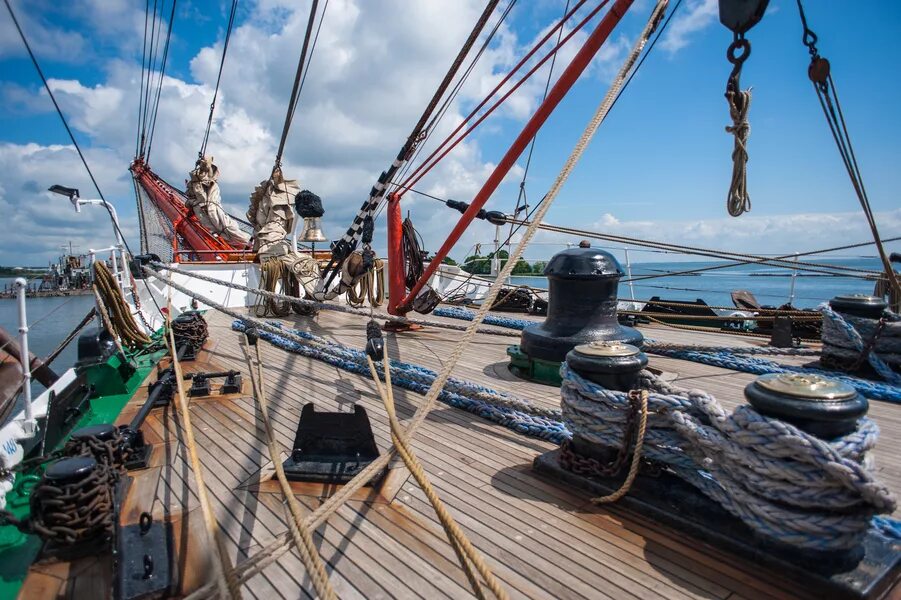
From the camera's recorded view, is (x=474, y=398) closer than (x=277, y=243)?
Yes

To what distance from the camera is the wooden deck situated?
1598mm

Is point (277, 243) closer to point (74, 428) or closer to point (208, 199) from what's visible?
point (74, 428)

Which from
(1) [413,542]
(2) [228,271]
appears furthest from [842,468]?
(2) [228,271]

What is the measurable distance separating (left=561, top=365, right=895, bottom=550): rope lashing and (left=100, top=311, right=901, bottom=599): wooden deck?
0.67 ft

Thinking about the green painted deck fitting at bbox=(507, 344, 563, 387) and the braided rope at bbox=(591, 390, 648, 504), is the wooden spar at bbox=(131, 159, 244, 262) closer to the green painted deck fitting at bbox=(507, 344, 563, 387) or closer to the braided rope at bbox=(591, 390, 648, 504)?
the green painted deck fitting at bbox=(507, 344, 563, 387)

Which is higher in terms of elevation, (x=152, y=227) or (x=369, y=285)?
(x=152, y=227)

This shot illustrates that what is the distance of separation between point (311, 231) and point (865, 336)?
749cm

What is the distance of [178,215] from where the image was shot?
643 inches

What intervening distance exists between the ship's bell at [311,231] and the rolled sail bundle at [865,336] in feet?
23.4

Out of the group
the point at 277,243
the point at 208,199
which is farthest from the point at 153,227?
the point at 277,243

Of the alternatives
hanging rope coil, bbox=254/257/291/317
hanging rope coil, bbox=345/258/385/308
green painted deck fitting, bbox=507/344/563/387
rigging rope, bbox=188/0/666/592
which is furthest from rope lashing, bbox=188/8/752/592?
hanging rope coil, bbox=254/257/291/317

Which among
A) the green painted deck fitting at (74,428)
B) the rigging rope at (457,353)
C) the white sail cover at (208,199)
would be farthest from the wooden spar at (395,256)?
the white sail cover at (208,199)

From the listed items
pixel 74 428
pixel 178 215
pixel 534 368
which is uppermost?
pixel 178 215

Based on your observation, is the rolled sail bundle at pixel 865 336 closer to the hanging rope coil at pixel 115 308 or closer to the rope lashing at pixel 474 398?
the rope lashing at pixel 474 398
